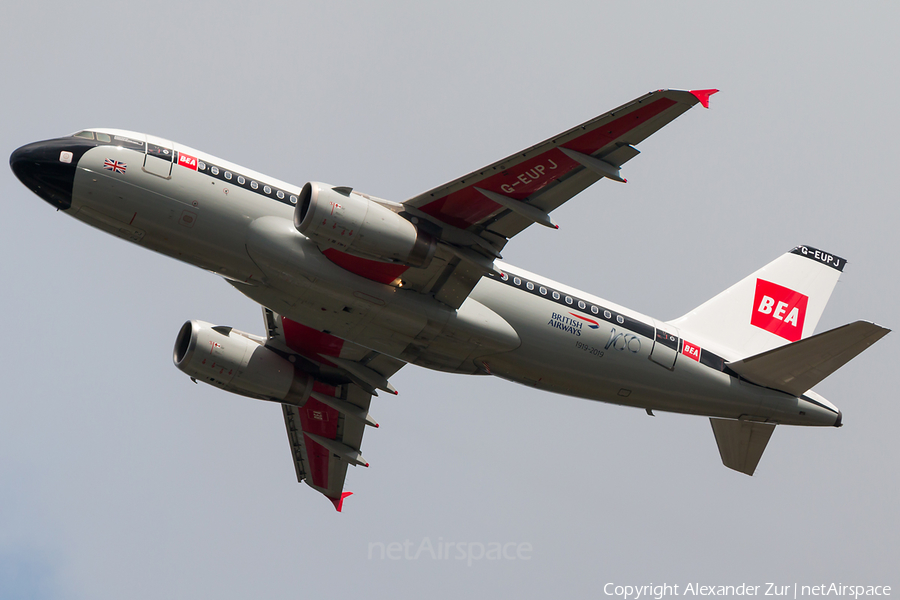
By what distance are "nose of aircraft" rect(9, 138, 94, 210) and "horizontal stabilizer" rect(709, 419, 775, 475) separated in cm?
2374

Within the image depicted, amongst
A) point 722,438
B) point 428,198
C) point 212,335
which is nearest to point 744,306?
point 722,438

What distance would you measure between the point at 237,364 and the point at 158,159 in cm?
921

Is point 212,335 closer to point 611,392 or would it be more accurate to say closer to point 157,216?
point 157,216

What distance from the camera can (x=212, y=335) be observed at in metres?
32.2

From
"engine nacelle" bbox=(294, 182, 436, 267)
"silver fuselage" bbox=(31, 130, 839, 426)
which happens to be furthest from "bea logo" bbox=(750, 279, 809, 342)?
"engine nacelle" bbox=(294, 182, 436, 267)

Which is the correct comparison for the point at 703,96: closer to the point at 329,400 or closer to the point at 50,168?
the point at 50,168

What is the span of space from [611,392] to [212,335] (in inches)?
563

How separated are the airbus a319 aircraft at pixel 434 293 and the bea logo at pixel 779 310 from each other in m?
0.14

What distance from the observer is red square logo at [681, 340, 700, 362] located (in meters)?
30.9

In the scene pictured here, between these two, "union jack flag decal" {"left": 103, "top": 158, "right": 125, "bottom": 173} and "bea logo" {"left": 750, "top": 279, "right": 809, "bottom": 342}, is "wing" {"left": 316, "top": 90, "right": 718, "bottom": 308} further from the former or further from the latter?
"bea logo" {"left": 750, "top": 279, "right": 809, "bottom": 342}

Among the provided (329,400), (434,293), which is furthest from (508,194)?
(329,400)

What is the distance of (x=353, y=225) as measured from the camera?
2489 centimetres

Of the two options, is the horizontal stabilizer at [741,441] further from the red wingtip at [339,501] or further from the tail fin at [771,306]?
the red wingtip at [339,501]

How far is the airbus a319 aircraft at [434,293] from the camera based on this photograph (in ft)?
83.3
